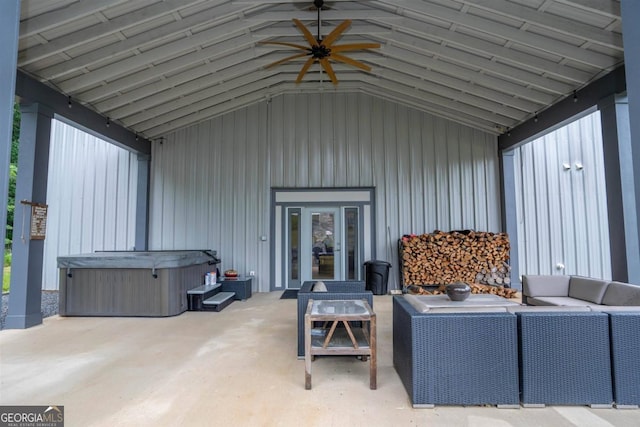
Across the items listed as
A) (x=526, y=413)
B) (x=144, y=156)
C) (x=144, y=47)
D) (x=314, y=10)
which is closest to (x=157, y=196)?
(x=144, y=156)

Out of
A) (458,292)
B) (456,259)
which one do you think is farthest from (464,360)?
(456,259)

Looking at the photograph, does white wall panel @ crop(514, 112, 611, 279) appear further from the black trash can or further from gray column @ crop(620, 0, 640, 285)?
gray column @ crop(620, 0, 640, 285)

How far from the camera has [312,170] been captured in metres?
8.38

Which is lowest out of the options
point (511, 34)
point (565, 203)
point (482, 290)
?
point (482, 290)

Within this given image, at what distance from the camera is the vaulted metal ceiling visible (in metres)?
4.46

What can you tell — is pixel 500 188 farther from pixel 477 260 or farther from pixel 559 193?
pixel 477 260

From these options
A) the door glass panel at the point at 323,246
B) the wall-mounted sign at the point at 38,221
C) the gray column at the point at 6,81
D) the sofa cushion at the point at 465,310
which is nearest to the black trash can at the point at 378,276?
the door glass panel at the point at 323,246

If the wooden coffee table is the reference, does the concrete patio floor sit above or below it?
below

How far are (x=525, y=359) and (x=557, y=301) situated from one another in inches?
104

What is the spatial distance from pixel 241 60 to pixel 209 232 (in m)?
4.10

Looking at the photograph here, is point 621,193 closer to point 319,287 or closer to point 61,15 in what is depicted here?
point 319,287

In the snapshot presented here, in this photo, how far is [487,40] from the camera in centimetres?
530

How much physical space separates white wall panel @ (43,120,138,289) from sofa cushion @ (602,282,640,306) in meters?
9.33

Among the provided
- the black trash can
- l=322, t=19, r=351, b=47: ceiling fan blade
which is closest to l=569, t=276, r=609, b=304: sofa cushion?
the black trash can
